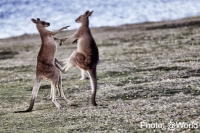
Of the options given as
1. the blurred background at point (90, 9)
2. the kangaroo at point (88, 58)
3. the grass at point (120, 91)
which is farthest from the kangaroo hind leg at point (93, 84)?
the blurred background at point (90, 9)

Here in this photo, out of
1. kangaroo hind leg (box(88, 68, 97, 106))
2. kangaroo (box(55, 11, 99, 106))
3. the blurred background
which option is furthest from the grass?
the blurred background

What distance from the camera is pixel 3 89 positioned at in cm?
1194

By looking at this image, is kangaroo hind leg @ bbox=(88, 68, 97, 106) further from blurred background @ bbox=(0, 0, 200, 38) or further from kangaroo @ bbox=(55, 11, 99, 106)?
blurred background @ bbox=(0, 0, 200, 38)

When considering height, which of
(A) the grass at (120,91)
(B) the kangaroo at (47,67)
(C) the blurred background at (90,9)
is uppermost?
(C) the blurred background at (90,9)

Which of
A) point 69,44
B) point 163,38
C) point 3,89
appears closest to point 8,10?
point 69,44

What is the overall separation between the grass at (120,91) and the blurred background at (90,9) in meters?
16.2

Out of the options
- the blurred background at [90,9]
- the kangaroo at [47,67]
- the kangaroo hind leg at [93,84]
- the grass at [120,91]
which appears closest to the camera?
the grass at [120,91]

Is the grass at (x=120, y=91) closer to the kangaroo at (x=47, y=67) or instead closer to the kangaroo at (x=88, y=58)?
the kangaroo at (x=47, y=67)

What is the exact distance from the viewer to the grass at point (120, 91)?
8.41 m

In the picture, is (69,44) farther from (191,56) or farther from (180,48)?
(191,56)

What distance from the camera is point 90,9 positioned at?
4600 centimetres

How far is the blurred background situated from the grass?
16214 millimetres

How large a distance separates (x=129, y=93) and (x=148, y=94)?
1.55ft

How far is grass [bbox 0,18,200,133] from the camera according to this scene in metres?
8.41
